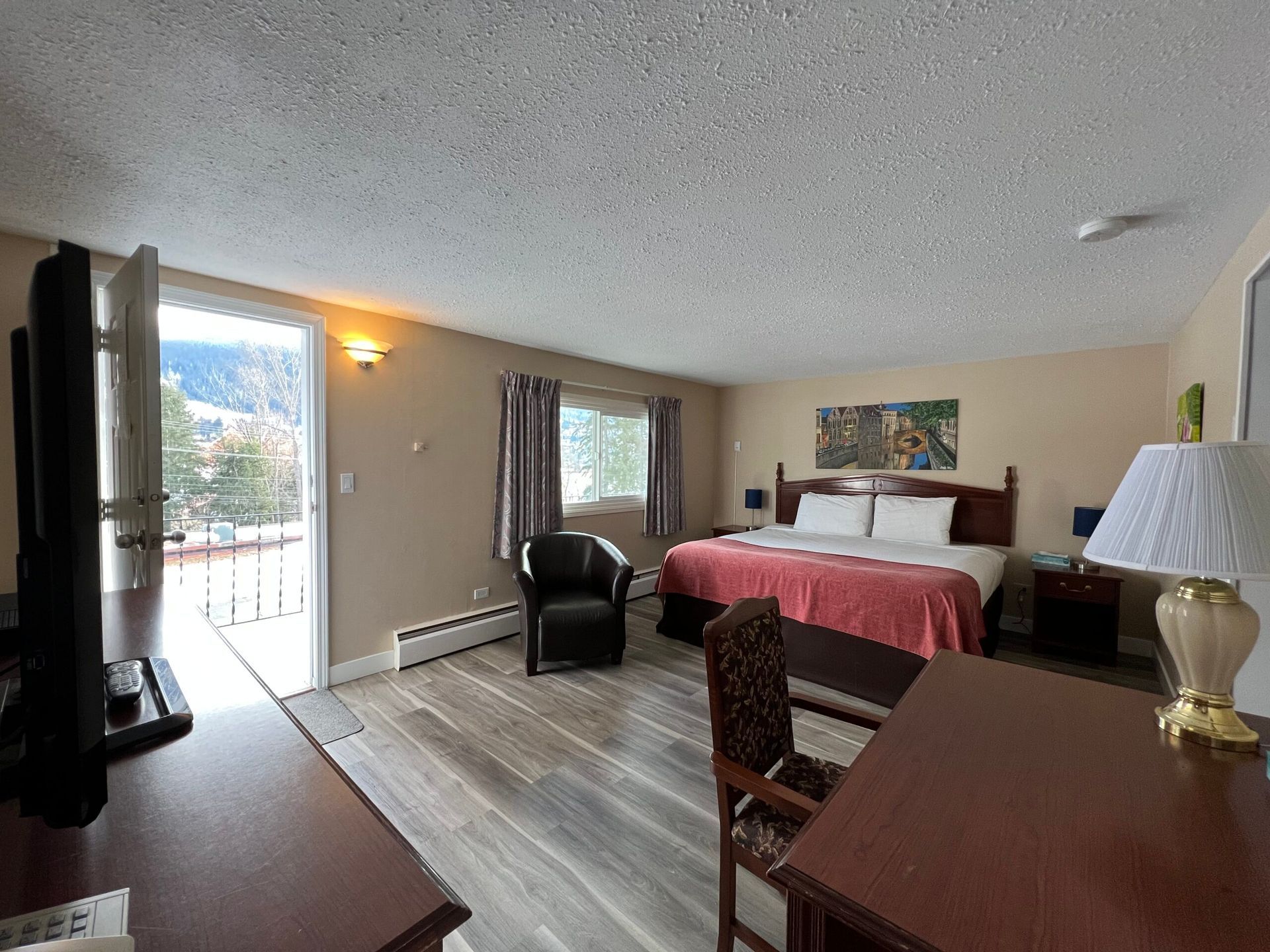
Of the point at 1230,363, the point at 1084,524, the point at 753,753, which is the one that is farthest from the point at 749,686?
the point at 1084,524

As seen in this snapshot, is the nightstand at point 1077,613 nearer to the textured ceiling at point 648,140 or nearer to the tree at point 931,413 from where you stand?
the tree at point 931,413

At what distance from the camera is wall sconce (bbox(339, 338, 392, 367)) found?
10.2ft

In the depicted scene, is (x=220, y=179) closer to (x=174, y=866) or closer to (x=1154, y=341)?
(x=174, y=866)

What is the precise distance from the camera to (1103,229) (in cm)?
193

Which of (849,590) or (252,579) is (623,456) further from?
(252,579)

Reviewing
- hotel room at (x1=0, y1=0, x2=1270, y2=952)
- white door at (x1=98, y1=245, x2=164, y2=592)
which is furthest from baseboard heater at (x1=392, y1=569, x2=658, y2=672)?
white door at (x1=98, y1=245, x2=164, y2=592)

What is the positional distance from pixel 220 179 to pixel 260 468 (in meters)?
2.47

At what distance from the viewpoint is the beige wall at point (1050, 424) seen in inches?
151

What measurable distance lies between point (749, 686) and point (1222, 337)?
274 cm

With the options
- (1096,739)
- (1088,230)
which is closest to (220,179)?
(1096,739)

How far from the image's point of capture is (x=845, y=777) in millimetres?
1043

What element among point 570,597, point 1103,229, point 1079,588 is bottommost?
point 570,597

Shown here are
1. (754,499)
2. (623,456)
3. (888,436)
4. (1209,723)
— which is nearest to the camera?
(1209,723)

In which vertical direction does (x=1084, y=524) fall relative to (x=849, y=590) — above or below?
above
